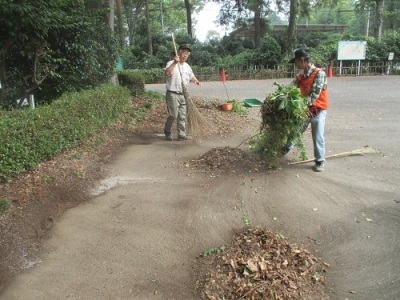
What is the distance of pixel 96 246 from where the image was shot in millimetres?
3627

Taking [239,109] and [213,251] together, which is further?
[239,109]

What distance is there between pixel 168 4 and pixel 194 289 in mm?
48908

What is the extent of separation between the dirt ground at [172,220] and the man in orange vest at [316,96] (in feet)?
1.20

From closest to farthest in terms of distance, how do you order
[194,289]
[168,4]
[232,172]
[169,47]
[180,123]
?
[194,289]
[232,172]
[180,123]
[169,47]
[168,4]

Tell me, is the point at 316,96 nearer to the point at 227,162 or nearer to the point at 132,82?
the point at 227,162

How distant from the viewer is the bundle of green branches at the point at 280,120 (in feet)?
16.6

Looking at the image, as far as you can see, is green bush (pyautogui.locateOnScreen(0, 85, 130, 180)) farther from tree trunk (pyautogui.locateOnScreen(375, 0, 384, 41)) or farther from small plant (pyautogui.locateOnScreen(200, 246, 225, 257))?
tree trunk (pyautogui.locateOnScreen(375, 0, 384, 41))

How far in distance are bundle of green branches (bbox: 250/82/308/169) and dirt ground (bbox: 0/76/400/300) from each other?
332mm

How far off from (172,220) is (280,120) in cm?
217

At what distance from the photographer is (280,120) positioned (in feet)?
17.1

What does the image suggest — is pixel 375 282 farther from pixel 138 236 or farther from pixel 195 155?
pixel 195 155

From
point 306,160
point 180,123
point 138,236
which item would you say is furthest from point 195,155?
point 138,236

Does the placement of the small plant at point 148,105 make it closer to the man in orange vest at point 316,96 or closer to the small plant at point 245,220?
the man in orange vest at point 316,96

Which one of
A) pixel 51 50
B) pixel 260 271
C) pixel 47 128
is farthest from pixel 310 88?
pixel 51 50
